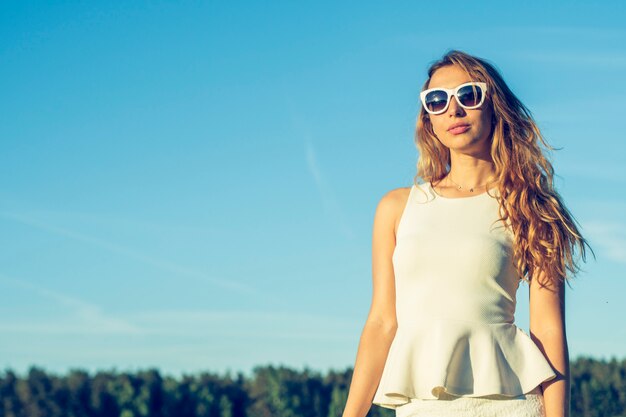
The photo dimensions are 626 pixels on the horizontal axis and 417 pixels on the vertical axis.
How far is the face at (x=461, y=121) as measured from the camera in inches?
185

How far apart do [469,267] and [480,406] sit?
0.59 metres

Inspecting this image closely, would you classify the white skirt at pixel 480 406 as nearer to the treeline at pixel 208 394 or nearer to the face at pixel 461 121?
the face at pixel 461 121

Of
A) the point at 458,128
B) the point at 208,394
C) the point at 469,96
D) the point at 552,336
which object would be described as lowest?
the point at 552,336

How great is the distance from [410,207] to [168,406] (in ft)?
167

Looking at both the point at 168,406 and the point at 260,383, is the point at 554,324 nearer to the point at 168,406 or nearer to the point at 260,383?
the point at 168,406

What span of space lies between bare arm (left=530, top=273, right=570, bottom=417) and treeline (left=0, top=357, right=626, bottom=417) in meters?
47.9

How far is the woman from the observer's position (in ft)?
14.0

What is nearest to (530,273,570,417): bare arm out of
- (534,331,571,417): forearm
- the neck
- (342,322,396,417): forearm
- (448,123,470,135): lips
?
(534,331,571,417): forearm

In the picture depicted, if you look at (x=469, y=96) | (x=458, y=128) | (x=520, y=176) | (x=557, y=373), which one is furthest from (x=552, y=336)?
(x=469, y=96)

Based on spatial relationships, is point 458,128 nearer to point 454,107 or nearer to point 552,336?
point 454,107

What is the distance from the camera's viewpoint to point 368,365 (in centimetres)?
446

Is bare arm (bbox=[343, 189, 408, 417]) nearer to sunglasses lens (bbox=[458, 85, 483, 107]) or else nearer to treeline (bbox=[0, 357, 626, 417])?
sunglasses lens (bbox=[458, 85, 483, 107])

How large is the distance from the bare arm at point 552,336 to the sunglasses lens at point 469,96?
0.85 meters

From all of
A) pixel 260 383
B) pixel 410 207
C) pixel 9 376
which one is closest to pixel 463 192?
pixel 410 207
